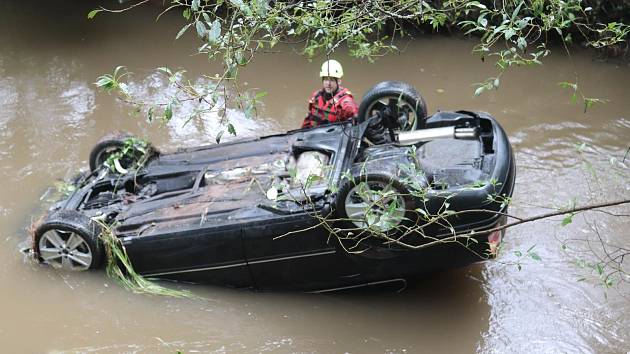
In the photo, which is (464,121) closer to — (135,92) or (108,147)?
(108,147)

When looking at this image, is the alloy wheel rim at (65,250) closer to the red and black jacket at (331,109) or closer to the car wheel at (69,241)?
the car wheel at (69,241)

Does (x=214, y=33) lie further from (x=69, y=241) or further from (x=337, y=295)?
(x=69, y=241)

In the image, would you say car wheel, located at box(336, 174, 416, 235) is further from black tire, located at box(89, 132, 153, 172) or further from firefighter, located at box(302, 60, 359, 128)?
black tire, located at box(89, 132, 153, 172)

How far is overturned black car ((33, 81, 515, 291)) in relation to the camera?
16.4ft

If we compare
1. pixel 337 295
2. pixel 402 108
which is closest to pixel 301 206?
pixel 337 295

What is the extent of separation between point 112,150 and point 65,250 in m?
1.41

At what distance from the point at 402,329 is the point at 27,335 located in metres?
3.25

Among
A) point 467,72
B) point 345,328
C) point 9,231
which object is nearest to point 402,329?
point 345,328

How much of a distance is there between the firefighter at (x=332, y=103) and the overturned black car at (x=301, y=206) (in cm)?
32

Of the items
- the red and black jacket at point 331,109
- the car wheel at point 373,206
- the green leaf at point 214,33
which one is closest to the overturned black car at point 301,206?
the car wheel at point 373,206

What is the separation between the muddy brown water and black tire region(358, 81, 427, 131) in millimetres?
1477

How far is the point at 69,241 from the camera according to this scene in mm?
5961

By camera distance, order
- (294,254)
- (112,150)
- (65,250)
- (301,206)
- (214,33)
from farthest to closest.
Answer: (112,150)
(65,250)
(294,254)
(301,206)
(214,33)

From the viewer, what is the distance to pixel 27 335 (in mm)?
5730
